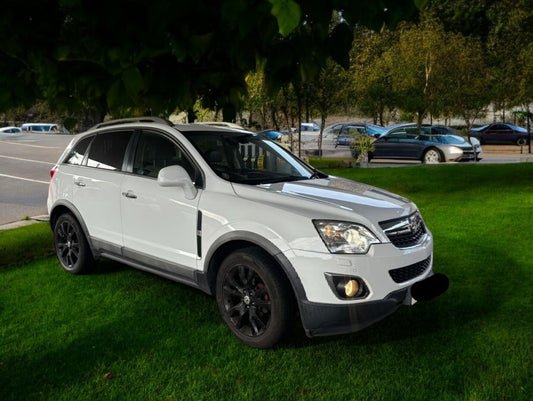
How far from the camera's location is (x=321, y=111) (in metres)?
22.1

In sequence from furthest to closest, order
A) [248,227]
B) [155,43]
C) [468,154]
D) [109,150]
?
[468,154]
[109,150]
[248,227]
[155,43]

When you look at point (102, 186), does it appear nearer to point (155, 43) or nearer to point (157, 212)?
point (157, 212)

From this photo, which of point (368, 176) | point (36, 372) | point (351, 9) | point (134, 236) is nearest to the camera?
point (351, 9)

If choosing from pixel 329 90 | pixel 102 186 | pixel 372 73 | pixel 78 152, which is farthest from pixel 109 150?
pixel 372 73

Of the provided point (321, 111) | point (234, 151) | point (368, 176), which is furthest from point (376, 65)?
point (234, 151)

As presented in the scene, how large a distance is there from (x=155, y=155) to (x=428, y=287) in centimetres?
264

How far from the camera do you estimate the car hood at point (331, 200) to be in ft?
13.7

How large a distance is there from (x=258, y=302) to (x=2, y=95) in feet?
7.46

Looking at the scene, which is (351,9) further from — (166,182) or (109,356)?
(109,356)

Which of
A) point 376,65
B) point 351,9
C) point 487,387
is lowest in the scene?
point 487,387

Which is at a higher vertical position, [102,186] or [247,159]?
[247,159]

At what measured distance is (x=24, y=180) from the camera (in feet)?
56.6

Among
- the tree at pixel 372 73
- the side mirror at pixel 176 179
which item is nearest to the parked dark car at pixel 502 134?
the tree at pixel 372 73

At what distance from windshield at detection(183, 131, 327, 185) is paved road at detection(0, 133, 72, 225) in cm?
638
